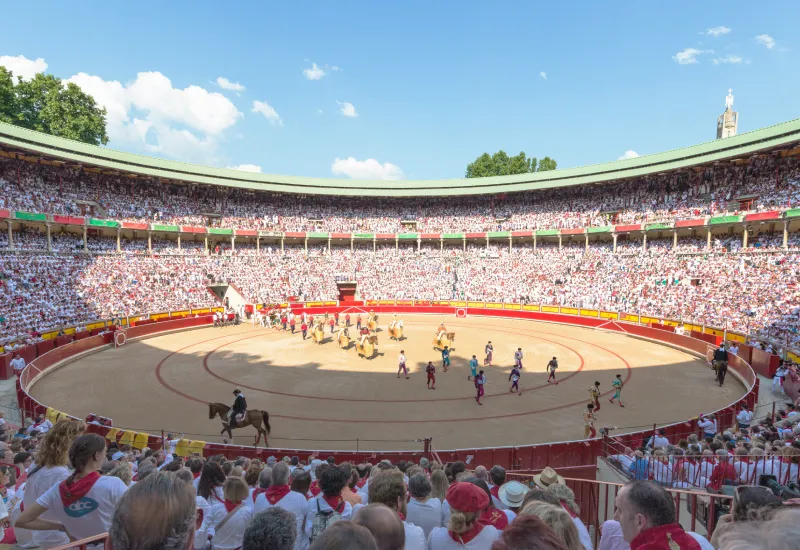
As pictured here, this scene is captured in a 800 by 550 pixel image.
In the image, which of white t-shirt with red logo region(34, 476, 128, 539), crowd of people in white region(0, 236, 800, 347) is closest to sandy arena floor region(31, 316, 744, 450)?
crowd of people in white region(0, 236, 800, 347)

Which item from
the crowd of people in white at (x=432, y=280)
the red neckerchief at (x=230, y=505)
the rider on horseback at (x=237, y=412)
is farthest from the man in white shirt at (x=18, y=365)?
the red neckerchief at (x=230, y=505)

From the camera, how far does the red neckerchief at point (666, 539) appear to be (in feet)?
9.53

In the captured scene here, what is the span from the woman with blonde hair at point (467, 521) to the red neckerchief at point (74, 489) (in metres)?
3.13

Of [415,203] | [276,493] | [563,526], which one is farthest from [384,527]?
[415,203]

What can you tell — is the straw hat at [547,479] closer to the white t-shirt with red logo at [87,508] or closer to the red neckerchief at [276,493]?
the red neckerchief at [276,493]

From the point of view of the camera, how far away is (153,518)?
6.74ft

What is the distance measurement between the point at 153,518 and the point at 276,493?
3.31 meters

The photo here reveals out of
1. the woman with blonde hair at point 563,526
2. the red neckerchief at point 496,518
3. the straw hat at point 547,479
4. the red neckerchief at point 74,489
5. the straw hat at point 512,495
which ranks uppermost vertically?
the woman with blonde hair at point 563,526

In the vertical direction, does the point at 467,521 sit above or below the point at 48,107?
below

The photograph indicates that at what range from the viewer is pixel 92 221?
3891cm

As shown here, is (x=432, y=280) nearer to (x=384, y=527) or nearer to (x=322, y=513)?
(x=322, y=513)

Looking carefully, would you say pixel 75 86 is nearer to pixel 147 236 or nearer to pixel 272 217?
pixel 147 236

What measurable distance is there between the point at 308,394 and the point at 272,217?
40.3 metres

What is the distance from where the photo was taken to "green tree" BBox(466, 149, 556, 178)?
274 ft
